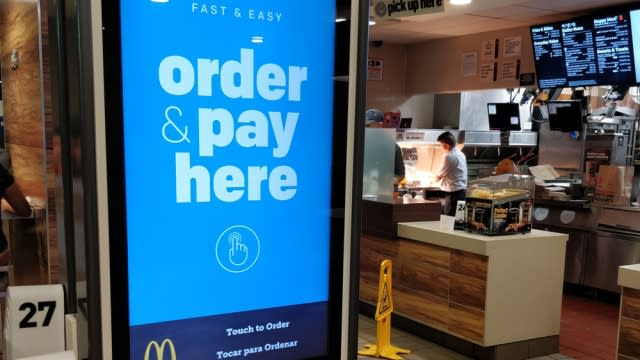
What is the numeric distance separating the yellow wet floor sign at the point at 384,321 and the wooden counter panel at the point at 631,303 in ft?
5.34

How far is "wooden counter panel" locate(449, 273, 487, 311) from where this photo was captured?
4.31 metres

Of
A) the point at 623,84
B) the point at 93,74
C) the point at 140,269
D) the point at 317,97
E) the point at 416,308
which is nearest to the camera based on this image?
the point at 93,74

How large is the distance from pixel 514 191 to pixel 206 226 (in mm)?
3595

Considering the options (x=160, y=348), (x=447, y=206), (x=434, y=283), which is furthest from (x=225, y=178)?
(x=447, y=206)

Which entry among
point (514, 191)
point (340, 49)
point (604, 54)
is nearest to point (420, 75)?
point (604, 54)

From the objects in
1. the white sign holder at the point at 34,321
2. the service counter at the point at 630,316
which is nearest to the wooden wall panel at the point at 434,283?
the service counter at the point at 630,316

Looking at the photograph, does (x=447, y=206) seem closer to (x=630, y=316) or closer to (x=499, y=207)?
(x=499, y=207)

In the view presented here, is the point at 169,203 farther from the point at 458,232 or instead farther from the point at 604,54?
the point at 604,54

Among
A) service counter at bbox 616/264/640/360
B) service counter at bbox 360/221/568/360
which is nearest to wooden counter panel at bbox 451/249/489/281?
service counter at bbox 360/221/568/360

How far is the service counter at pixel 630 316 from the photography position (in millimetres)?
3330

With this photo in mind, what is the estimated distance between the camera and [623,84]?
6125 millimetres

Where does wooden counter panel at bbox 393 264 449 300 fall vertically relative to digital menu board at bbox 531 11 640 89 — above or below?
below

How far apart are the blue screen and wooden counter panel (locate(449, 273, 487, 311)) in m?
3.12

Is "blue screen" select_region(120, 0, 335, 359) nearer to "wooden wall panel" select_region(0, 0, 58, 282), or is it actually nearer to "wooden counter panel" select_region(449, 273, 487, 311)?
"wooden wall panel" select_region(0, 0, 58, 282)
